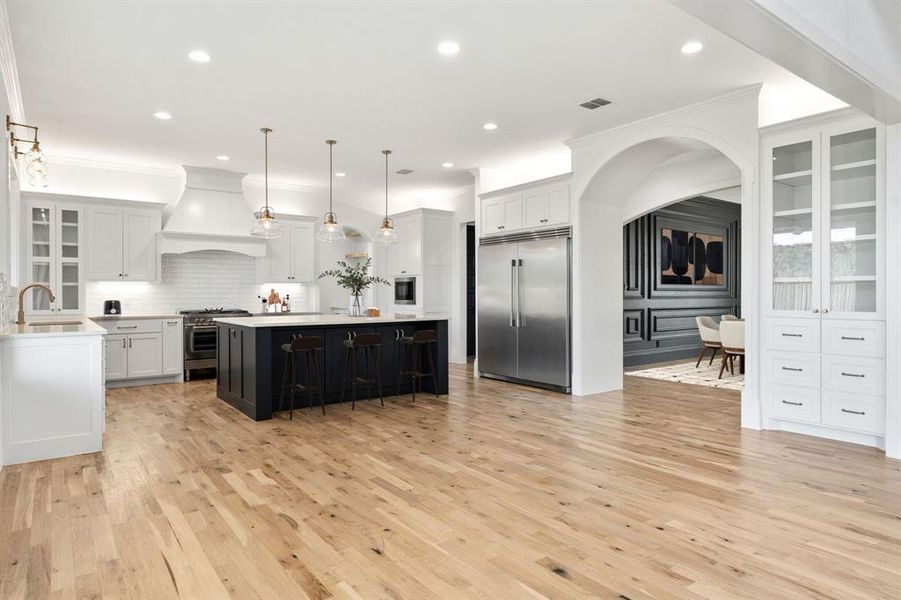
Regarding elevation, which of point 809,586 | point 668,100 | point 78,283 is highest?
point 668,100

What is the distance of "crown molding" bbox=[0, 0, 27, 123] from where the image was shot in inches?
140

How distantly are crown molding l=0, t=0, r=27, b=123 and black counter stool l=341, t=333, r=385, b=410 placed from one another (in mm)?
3455

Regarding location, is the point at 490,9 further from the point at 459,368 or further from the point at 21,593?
the point at 459,368

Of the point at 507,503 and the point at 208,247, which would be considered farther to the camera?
the point at 208,247

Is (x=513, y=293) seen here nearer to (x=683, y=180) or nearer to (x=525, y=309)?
(x=525, y=309)

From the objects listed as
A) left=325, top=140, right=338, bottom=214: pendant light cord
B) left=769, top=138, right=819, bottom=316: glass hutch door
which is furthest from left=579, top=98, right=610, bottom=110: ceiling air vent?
left=325, top=140, right=338, bottom=214: pendant light cord

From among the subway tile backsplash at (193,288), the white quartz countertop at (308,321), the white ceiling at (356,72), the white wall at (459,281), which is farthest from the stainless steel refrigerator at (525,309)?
the subway tile backsplash at (193,288)

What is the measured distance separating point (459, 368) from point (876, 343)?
5.43m

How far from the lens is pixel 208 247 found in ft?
25.2

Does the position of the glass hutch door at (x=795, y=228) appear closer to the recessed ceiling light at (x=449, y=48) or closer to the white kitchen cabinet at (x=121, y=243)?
the recessed ceiling light at (x=449, y=48)

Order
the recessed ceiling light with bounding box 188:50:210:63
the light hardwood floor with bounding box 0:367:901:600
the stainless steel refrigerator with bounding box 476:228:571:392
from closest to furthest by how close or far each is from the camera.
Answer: the light hardwood floor with bounding box 0:367:901:600, the recessed ceiling light with bounding box 188:50:210:63, the stainless steel refrigerator with bounding box 476:228:571:392

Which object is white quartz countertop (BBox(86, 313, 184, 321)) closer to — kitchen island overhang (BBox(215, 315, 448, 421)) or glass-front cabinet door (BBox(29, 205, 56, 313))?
glass-front cabinet door (BBox(29, 205, 56, 313))

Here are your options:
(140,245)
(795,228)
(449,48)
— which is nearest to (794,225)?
(795,228)

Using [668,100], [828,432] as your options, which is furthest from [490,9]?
[828,432]
